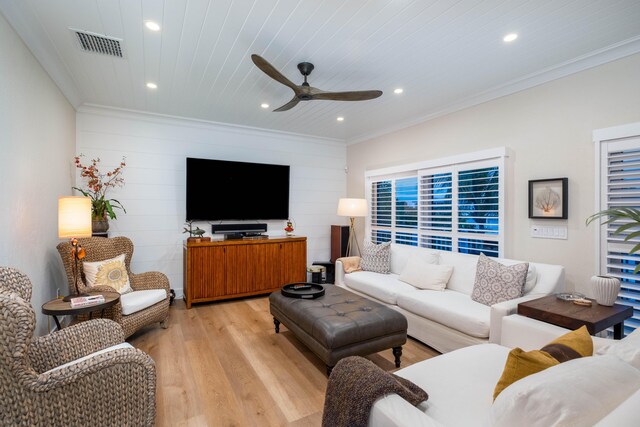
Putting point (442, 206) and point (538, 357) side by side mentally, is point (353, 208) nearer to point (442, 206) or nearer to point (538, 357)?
point (442, 206)

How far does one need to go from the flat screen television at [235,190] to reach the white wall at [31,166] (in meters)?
1.53

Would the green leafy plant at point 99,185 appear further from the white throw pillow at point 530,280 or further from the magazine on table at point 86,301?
the white throw pillow at point 530,280

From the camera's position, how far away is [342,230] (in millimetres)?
5332


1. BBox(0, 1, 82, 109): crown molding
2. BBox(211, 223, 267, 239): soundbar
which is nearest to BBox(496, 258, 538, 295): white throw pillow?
BBox(211, 223, 267, 239): soundbar

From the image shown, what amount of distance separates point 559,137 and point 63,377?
13.3 feet

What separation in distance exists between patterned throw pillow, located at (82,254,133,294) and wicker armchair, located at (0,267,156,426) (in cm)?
149

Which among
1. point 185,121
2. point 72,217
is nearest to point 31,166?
point 72,217

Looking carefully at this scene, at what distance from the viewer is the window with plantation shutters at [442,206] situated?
3391 mm

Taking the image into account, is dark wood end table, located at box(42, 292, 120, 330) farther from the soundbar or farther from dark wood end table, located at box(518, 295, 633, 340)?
dark wood end table, located at box(518, 295, 633, 340)

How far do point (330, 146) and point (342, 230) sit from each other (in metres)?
1.70

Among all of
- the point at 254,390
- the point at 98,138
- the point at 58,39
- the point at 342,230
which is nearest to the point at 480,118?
the point at 342,230

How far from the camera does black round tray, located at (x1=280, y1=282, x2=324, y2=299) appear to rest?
2881mm

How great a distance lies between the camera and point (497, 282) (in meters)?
2.72

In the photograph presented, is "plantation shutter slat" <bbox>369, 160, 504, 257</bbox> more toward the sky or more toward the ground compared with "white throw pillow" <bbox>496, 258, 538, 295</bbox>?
more toward the sky
